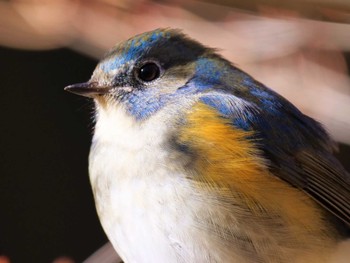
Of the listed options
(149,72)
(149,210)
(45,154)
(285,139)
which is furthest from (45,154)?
(149,210)

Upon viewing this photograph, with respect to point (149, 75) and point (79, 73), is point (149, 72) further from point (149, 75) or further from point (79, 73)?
point (79, 73)

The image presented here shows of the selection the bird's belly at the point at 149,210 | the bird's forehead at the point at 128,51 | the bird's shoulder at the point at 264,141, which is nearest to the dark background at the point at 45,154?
the bird's forehead at the point at 128,51

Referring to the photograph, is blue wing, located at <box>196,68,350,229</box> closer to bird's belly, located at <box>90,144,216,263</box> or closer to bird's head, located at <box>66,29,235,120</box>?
bird's head, located at <box>66,29,235,120</box>

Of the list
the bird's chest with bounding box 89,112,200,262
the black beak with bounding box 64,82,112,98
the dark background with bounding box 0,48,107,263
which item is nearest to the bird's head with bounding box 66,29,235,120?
the black beak with bounding box 64,82,112,98

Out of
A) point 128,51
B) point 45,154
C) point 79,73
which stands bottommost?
point 45,154

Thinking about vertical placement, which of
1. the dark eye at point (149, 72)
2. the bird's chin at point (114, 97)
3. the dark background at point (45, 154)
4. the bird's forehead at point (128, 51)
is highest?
the bird's forehead at point (128, 51)

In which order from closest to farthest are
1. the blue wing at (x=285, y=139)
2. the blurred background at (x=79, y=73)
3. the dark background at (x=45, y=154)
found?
1. the blue wing at (x=285, y=139)
2. the blurred background at (x=79, y=73)
3. the dark background at (x=45, y=154)

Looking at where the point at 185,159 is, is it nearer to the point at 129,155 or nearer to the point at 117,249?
the point at 129,155

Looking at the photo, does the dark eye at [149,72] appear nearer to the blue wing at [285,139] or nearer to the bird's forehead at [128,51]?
the bird's forehead at [128,51]
